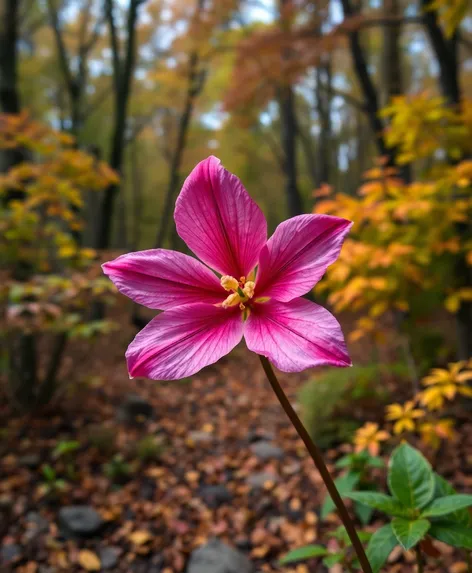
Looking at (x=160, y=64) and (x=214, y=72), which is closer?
(x=160, y=64)

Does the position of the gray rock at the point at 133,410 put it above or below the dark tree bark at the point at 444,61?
below

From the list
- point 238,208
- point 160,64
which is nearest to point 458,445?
point 238,208

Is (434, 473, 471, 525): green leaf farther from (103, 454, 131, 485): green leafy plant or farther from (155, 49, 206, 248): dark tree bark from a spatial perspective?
(155, 49, 206, 248): dark tree bark

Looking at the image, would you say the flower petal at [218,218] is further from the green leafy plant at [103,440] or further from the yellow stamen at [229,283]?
the green leafy plant at [103,440]

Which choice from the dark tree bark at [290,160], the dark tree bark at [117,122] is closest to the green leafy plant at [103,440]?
the dark tree bark at [117,122]

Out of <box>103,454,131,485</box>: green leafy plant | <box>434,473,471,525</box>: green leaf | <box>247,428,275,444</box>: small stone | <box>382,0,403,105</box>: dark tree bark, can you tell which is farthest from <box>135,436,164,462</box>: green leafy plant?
<box>382,0,403,105</box>: dark tree bark

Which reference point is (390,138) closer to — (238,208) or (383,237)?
(383,237)
